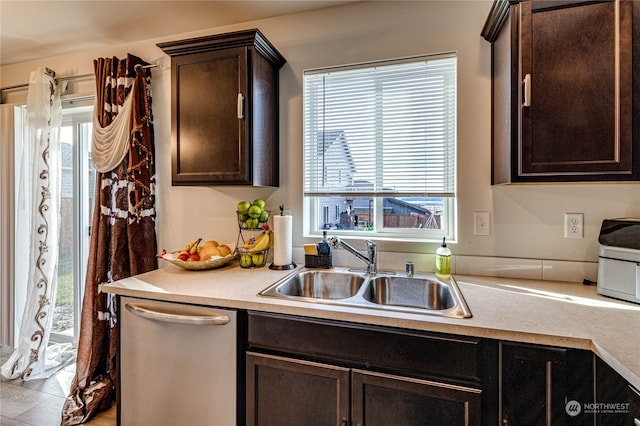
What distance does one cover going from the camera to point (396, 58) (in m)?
1.68

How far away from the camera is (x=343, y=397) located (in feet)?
3.51

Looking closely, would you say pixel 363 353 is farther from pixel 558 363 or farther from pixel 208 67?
pixel 208 67

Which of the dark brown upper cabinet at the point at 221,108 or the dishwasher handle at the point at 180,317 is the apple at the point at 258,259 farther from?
the dishwasher handle at the point at 180,317

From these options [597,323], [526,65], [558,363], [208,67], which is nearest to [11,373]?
[208,67]

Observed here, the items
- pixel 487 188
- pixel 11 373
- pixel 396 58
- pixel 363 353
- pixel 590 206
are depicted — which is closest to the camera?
pixel 363 353

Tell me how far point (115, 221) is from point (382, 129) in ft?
5.84

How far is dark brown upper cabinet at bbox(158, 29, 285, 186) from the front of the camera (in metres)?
1.57

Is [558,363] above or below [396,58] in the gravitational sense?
below

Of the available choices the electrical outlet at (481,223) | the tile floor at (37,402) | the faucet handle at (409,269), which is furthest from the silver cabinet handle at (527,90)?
the tile floor at (37,402)

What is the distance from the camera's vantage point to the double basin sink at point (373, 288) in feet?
4.54

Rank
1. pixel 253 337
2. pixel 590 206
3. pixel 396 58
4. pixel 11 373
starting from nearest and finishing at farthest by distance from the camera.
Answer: pixel 253 337, pixel 590 206, pixel 396 58, pixel 11 373

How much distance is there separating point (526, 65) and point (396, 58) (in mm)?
672

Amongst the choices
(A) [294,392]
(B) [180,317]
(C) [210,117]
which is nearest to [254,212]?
(C) [210,117]

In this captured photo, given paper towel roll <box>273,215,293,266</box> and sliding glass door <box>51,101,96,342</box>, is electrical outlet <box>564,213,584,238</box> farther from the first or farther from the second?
sliding glass door <box>51,101,96,342</box>
